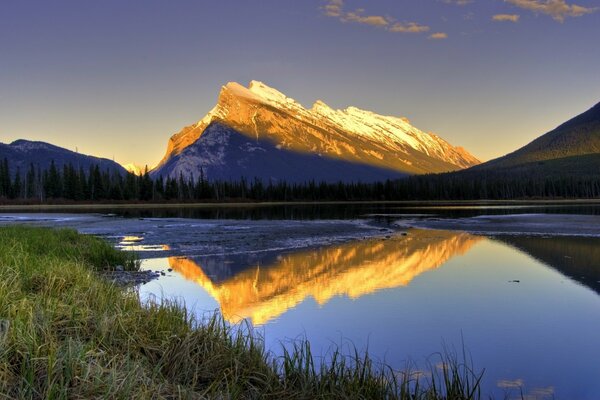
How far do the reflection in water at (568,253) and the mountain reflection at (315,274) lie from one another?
14.3ft

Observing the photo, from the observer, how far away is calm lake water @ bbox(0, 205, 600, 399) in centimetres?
1166

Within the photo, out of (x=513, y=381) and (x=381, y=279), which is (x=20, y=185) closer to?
(x=381, y=279)

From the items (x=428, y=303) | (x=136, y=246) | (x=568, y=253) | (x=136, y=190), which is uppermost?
(x=136, y=190)

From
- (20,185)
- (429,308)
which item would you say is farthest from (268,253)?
(20,185)

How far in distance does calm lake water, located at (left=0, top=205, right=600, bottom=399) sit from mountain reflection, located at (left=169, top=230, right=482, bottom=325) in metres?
0.06

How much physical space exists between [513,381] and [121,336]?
7768 millimetres

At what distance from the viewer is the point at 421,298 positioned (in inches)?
725

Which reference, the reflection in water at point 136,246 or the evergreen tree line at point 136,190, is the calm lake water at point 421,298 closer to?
the reflection in water at point 136,246

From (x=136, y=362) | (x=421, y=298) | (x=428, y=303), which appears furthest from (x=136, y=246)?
(x=136, y=362)

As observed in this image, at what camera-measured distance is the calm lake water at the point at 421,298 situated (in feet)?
38.3

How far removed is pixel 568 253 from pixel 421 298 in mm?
16243

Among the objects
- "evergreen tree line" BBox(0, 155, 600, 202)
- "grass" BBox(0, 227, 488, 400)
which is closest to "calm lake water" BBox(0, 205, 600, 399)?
"grass" BBox(0, 227, 488, 400)

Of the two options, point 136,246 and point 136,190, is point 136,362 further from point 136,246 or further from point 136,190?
point 136,190

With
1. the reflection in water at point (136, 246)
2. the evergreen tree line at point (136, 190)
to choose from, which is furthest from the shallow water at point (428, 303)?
the evergreen tree line at point (136, 190)
